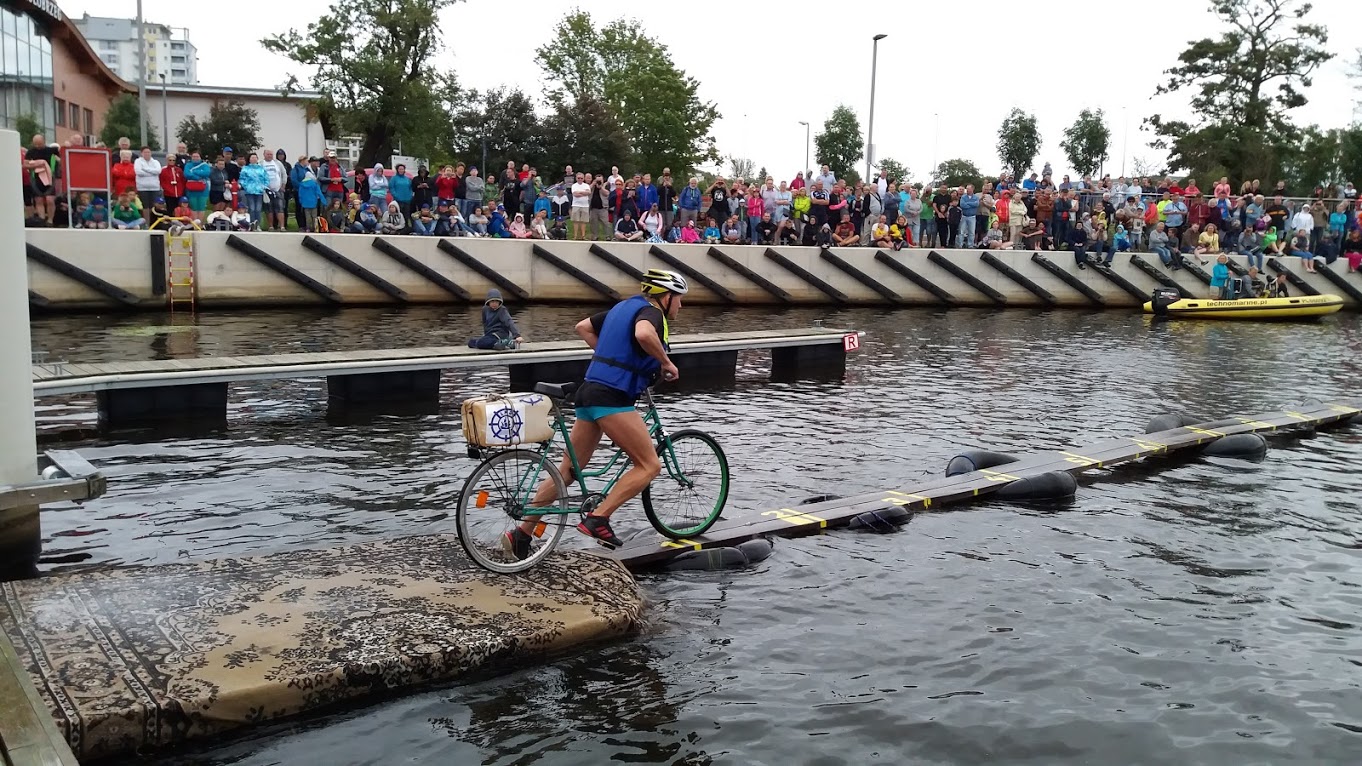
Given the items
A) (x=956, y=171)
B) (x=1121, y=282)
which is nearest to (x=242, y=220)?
(x=1121, y=282)

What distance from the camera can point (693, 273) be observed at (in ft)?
94.8

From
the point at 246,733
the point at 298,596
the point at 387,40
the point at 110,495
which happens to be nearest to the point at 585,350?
the point at 110,495

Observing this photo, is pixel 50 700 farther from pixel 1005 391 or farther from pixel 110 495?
pixel 1005 391

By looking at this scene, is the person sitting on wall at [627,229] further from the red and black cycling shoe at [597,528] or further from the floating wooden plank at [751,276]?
the red and black cycling shoe at [597,528]

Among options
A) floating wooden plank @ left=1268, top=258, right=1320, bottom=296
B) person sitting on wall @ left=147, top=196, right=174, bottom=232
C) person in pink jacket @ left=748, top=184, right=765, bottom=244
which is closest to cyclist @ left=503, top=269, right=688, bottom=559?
person sitting on wall @ left=147, top=196, right=174, bottom=232

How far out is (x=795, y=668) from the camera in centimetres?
645

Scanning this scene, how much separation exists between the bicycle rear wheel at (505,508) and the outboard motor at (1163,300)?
87.1 ft

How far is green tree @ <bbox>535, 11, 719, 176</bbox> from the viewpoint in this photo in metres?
66.7

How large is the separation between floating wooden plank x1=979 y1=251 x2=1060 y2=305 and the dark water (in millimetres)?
16487

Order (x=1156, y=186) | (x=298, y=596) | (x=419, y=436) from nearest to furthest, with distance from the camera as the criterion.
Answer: (x=298, y=596)
(x=419, y=436)
(x=1156, y=186)

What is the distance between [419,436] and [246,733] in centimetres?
708

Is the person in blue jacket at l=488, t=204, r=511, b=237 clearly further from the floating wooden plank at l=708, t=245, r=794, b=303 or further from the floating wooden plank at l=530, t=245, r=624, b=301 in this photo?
the floating wooden plank at l=708, t=245, r=794, b=303

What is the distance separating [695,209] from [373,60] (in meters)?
24.4

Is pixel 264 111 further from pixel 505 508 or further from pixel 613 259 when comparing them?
pixel 505 508
